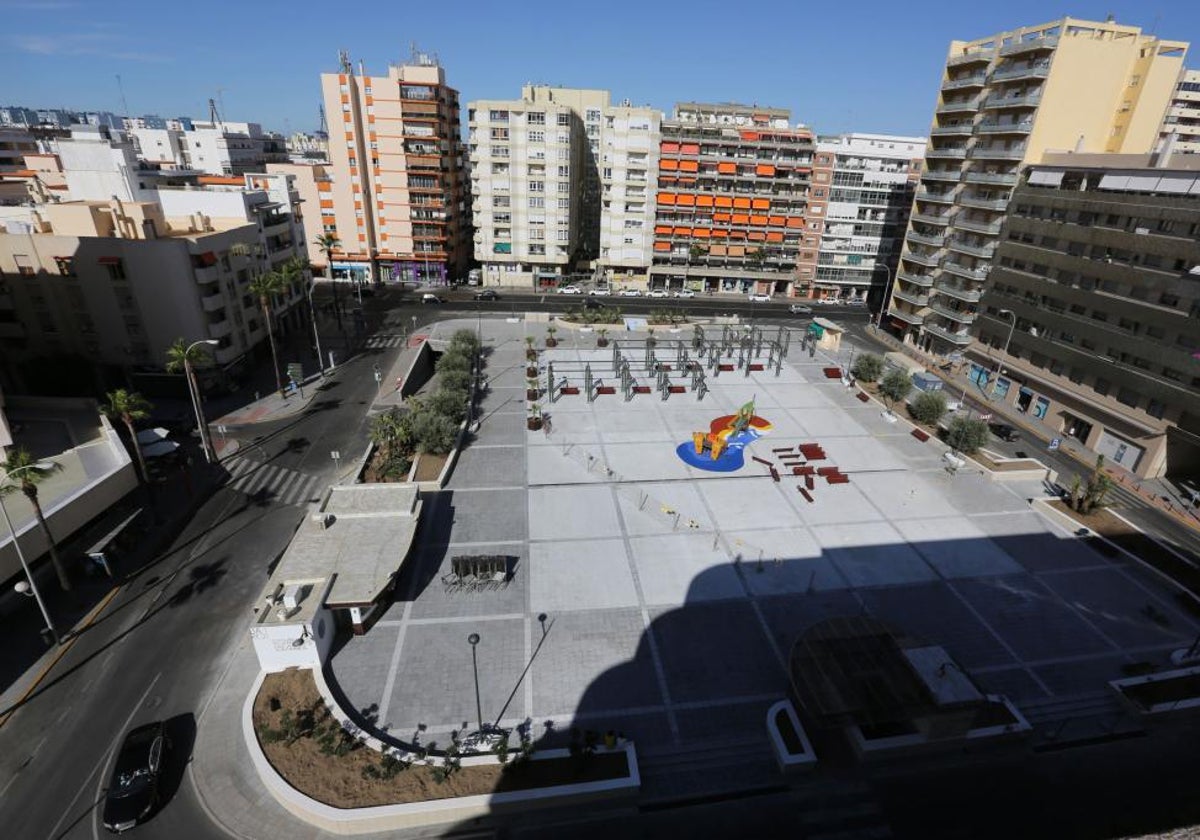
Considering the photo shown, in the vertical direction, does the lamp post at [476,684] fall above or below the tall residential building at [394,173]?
below

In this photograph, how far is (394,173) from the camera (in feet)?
305

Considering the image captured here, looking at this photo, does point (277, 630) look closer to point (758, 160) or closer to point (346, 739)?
point (346, 739)

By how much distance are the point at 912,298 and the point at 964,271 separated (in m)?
9.51

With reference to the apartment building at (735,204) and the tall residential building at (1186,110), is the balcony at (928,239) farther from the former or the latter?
the tall residential building at (1186,110)

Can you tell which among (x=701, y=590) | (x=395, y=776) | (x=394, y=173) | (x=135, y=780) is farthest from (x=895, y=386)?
(x=394, y=173)

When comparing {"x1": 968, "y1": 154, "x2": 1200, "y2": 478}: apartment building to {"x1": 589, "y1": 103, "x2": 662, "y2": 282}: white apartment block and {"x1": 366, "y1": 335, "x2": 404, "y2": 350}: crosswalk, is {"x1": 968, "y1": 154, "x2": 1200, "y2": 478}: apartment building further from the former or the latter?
{"x1": 366, "y1": 335, "x2": 404, "y2": 350}: crosswalk

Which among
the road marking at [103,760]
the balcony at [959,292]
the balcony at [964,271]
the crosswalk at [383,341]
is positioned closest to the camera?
the road marking at [103,760]

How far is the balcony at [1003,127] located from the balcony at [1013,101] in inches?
62.2

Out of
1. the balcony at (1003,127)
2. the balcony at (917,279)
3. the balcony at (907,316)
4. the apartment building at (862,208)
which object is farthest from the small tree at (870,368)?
the apartment building at (862,208)

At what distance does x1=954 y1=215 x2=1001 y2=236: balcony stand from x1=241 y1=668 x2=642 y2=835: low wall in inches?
2706

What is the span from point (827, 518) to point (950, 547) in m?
7.32

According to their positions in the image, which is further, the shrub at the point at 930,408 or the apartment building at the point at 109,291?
the shrub at the point at 930,408

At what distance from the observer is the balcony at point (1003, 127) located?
60594 millimetres

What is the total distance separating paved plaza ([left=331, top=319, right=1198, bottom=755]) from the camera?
83.7 ft
